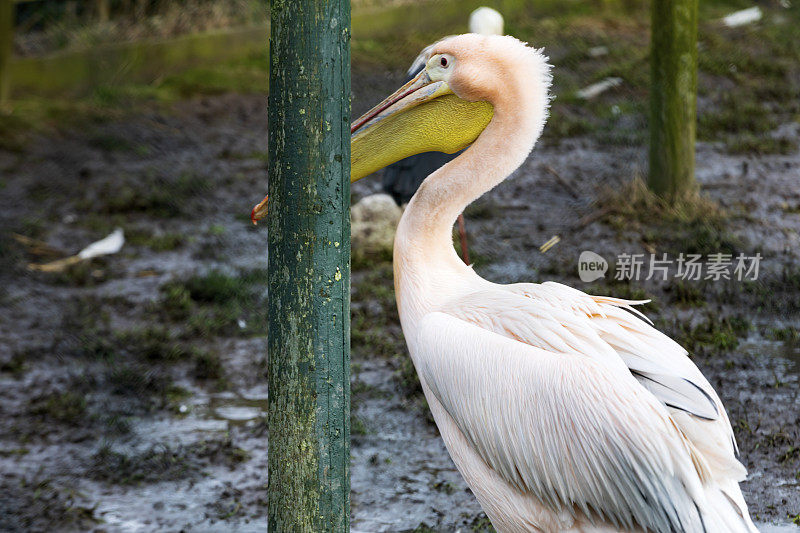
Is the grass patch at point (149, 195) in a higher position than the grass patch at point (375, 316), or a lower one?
higher

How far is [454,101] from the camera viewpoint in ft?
8.00

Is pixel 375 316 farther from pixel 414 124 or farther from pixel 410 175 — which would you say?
pixel 414 124

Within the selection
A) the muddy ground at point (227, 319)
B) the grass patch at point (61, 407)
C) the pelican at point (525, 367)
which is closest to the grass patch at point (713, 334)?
the muddy ground at point (227, 319)

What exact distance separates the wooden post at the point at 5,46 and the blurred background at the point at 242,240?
2 centimetres

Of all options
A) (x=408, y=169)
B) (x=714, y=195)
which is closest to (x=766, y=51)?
(x=714, y=195)

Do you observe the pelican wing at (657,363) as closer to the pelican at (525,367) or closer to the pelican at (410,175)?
the pelican at (525,367)

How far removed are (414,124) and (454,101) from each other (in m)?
0.12

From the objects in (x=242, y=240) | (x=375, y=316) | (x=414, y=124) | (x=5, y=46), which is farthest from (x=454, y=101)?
(x=5, y=46)

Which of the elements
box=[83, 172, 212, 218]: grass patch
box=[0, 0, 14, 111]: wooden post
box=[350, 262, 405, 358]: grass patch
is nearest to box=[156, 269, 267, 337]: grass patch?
box=[350, 262, 405, 358]: grass patch

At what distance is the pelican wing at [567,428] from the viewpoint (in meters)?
1.86

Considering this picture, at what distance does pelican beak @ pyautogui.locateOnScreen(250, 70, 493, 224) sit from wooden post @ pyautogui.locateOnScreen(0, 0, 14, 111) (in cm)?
523

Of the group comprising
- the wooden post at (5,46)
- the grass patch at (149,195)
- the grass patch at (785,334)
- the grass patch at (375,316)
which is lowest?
the grass patch at (785,334)

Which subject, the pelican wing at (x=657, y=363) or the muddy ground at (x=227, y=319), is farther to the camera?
the muddy ground at (x=227, y=319)

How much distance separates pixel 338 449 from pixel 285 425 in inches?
4.7
